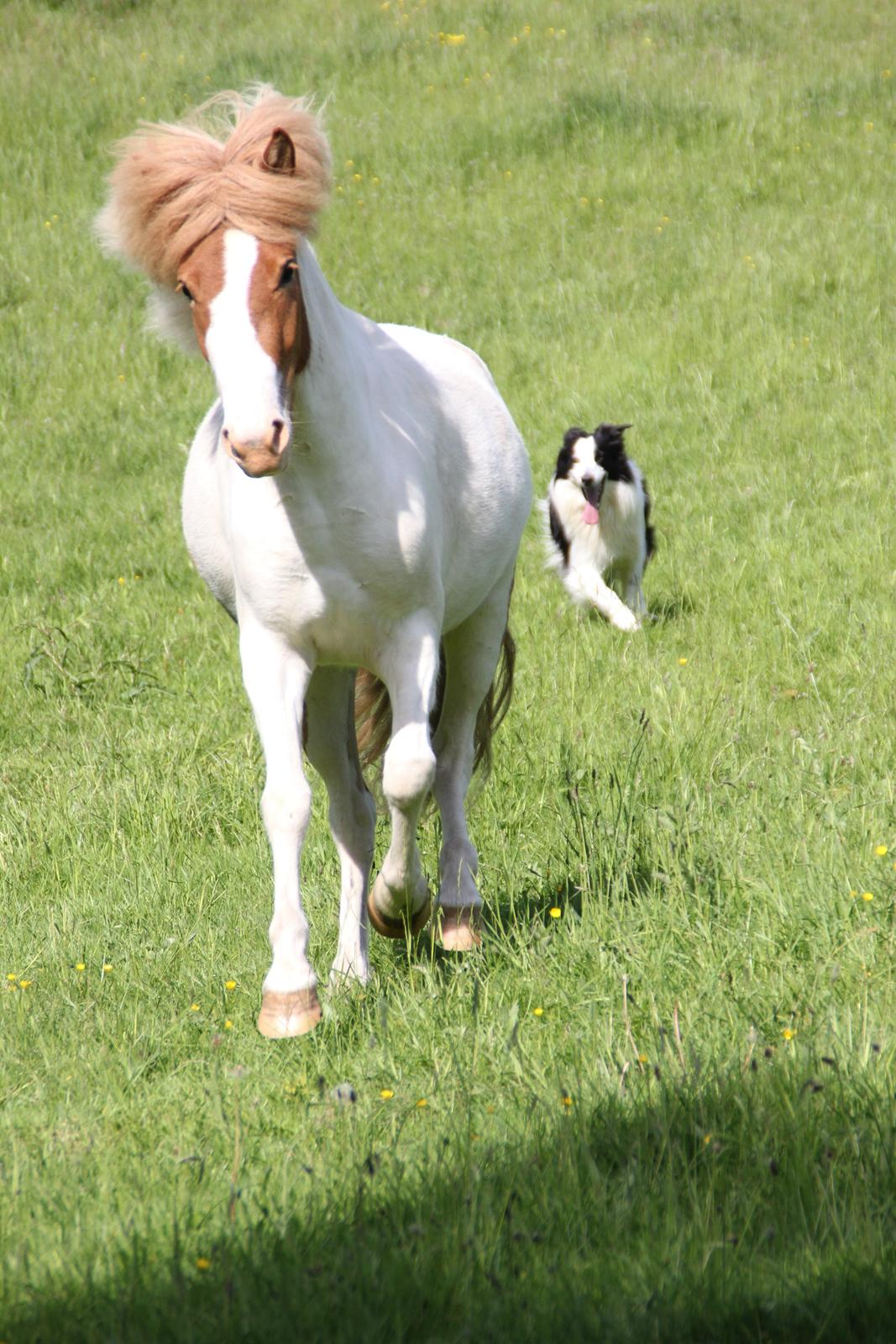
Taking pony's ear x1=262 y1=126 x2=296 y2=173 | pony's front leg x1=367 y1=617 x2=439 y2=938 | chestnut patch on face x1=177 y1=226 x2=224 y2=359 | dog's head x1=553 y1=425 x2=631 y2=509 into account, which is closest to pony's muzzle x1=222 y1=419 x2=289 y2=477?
chestnut patch on face x1=177 y1=226 x2=224 y2=359

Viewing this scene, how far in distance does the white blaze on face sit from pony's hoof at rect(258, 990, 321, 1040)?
4.80 ft

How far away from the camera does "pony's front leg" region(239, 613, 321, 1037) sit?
375 cm

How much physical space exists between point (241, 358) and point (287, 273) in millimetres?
348

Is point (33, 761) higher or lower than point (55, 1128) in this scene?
lower

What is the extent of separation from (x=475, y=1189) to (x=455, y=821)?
223 centimetres

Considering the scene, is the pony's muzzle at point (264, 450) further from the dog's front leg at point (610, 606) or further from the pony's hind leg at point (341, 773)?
the dog's front leg at point (610, 606)

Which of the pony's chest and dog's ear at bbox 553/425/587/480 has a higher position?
the pony's chest

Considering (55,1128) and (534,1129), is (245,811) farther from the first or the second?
(534,1129)

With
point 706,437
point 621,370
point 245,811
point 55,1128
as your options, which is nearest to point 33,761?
point 245,811

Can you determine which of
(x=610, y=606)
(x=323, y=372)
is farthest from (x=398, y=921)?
(x=610, y=606)

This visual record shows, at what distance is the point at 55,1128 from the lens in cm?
329

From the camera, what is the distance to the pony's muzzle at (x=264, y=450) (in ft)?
10.3

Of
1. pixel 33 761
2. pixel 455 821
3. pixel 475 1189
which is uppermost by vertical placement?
pixel 475 1189

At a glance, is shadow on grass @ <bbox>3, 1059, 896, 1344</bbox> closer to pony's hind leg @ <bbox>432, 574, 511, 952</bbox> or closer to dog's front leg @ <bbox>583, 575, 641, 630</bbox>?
pony's hind leg @ <bbox>432, 574, 511, 952</bbox>
